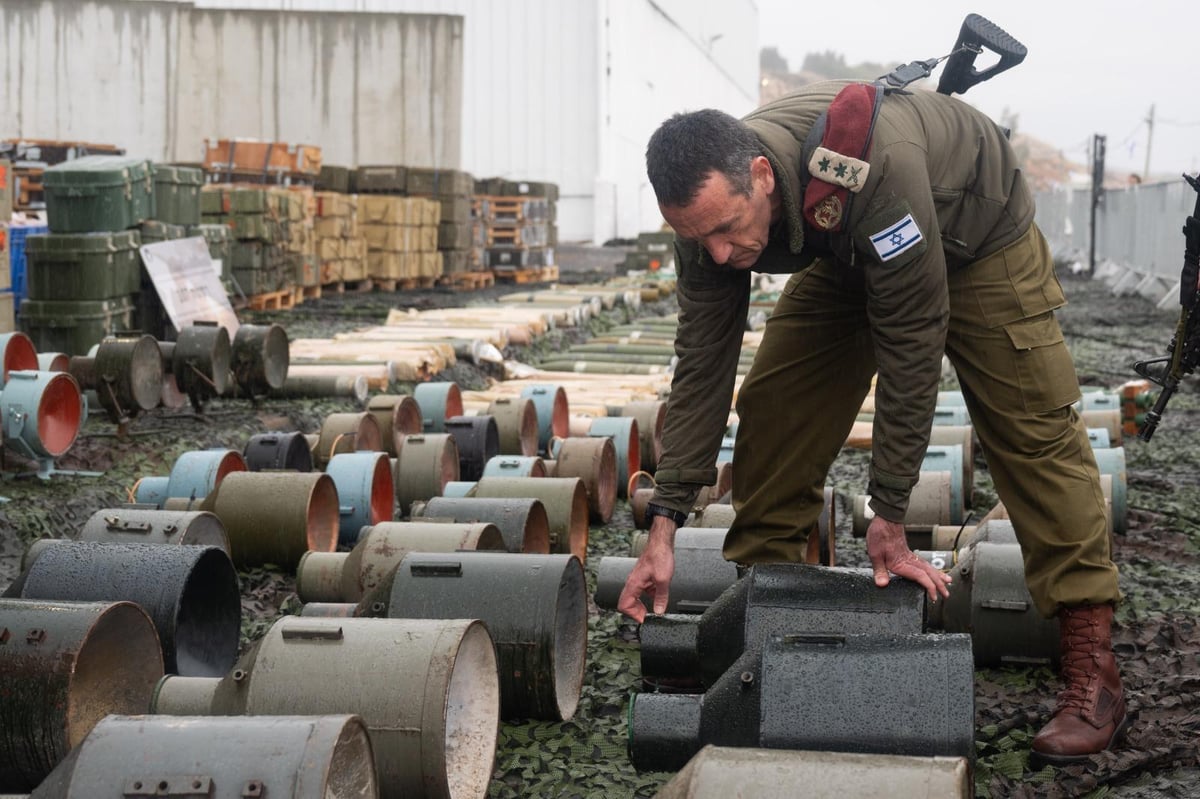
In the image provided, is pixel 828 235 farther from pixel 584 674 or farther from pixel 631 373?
pixel 631 373

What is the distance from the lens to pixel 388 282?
20.3 m

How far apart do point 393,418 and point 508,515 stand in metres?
2.47

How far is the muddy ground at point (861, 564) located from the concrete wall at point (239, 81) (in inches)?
668

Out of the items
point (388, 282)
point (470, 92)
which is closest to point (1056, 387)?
point (388, 282)

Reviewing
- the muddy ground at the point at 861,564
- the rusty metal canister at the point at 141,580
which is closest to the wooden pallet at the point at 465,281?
the muddy ground at the point at 861,564

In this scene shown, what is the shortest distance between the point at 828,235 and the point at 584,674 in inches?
62.9

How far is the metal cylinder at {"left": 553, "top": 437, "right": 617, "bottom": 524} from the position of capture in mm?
6242

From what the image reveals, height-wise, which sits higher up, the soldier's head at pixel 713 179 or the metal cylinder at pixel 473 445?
the soldier's head at pixel 713 179

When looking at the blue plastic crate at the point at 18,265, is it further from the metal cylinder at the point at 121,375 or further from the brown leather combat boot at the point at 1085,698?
the brown leather combat boot at the point at 1085,698

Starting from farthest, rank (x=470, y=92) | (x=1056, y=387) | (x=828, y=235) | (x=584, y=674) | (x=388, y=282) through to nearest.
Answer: (x=470, y=92) → (x=388, y=282) → (x=584, y=674) → (x=1056, y=387) → (x=828, y=235)

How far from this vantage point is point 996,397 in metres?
3.53

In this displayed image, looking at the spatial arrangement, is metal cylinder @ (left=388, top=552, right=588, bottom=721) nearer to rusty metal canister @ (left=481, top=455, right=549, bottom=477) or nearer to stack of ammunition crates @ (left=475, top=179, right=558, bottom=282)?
rusty metal canister @ (left=481, top=455, right=549, bottom=477)

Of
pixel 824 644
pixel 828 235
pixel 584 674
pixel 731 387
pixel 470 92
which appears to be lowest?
pixel 584 674

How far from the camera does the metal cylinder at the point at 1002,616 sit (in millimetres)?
4055
